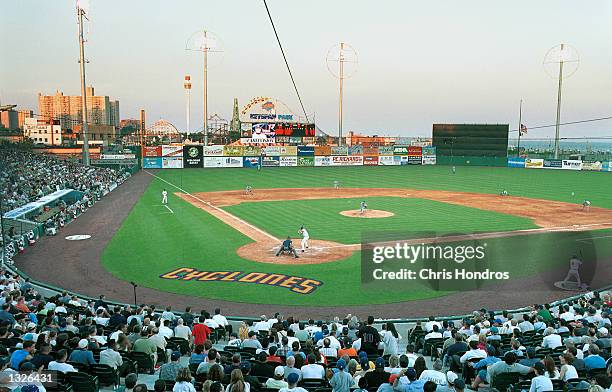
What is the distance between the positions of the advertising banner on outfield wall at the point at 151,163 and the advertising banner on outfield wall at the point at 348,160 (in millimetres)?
29285

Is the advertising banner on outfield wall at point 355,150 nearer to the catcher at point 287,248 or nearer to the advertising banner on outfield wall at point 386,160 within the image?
the advertising banner on outfield wall at point 386,160

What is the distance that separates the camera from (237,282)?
20.1 meters

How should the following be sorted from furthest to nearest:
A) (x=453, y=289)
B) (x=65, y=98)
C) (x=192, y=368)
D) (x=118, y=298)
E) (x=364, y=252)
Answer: (x=65, y=98), (x=364, y=252), (x=453, y=289), (x=118, y=298), (x=192, y=368)

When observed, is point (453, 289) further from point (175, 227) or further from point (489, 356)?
point (175, 227)

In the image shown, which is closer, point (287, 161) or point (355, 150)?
point (287, 161)

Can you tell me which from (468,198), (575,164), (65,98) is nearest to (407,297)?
(468,198)

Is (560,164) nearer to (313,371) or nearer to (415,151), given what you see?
(415,151)

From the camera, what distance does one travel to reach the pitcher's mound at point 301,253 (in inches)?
920

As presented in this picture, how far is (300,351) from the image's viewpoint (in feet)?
33.3

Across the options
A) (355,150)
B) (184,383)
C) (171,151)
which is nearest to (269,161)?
(171,151)

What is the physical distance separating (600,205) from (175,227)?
33699mm

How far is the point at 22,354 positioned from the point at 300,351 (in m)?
4.99

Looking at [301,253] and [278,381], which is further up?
[278,381]

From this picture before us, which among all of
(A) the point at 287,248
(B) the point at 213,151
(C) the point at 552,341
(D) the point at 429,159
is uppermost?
(B) the point at 213,151
